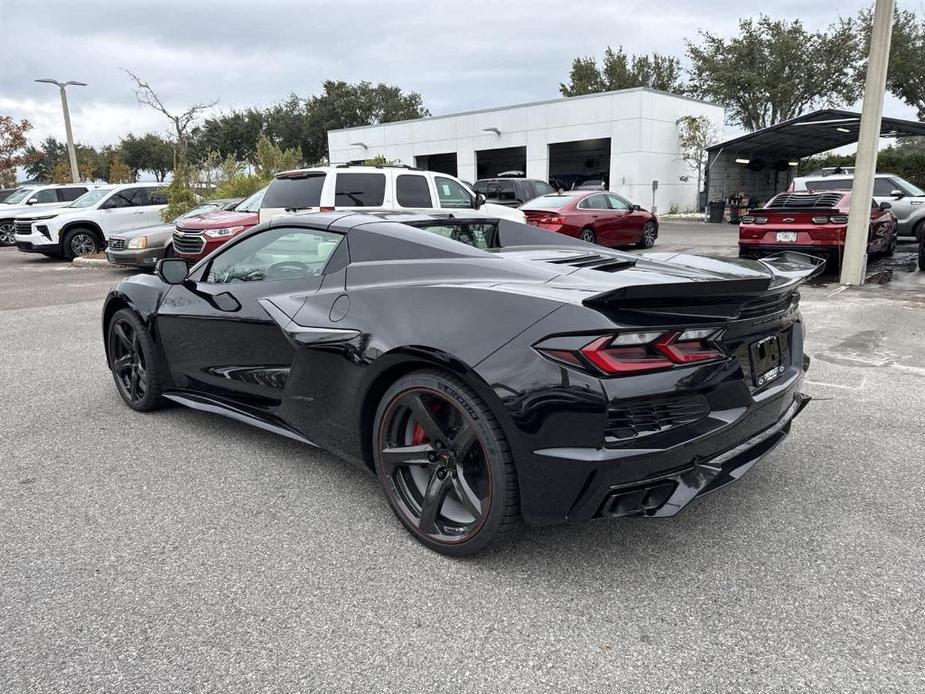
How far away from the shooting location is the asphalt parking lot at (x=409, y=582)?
2.09m

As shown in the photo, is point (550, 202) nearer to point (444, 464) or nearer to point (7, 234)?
point (444, 464)

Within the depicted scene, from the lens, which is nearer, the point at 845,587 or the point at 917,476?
the point at 845,587

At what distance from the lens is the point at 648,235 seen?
17.1 meters

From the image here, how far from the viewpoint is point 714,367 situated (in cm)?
239

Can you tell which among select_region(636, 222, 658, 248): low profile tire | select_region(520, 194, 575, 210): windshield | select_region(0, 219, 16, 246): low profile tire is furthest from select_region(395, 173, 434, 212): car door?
select_region(0, 219, 16, 246): low profile tire

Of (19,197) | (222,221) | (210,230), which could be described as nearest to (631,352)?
(210,230)

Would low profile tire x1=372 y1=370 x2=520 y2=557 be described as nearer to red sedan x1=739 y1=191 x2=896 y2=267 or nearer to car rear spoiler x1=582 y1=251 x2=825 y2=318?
car rear spoiler x1=582 y1=251 x2=825 y2=318

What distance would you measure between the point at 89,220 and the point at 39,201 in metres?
5.25

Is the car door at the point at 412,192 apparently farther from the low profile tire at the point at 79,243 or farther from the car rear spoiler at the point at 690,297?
the low profile tire at the point at 79,243

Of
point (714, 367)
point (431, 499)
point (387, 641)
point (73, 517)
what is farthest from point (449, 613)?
point (73, 517)

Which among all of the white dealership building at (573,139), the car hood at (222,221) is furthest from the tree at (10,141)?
the car hood at (222,221)

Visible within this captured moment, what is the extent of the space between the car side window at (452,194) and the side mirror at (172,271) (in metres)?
7.00

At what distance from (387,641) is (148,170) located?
7512 centimetres

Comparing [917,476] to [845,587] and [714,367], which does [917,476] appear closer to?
[845,587]
